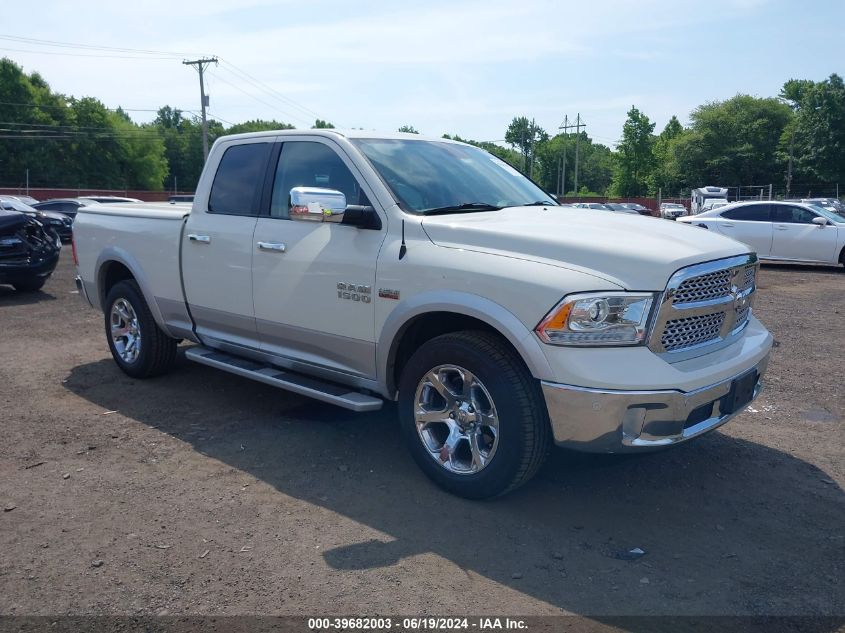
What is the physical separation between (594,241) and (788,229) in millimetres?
14265

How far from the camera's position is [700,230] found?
450 centimetres

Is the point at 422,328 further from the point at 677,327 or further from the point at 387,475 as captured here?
the point at 677,327

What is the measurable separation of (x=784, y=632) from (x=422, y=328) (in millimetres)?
2364

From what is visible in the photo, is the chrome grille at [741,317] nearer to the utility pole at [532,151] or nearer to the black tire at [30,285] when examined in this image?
the black tire at [30,285]

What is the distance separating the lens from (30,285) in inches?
482

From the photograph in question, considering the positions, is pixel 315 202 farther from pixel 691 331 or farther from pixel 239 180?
pixel 691 331

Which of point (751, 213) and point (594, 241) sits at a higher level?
point (594, 241)

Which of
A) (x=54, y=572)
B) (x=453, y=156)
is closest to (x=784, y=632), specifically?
(x=54, y=572)

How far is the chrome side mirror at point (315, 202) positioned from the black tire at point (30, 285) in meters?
9.42

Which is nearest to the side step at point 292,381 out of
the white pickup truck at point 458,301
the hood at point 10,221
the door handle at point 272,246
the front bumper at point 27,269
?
the white pickup truck at point 458,301

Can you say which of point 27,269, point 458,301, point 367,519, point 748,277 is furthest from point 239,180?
point 27,269

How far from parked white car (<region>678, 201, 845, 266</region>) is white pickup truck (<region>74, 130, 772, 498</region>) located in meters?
12.4

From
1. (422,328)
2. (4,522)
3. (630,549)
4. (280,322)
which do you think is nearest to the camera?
(630,549)

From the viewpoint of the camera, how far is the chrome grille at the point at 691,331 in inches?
148
